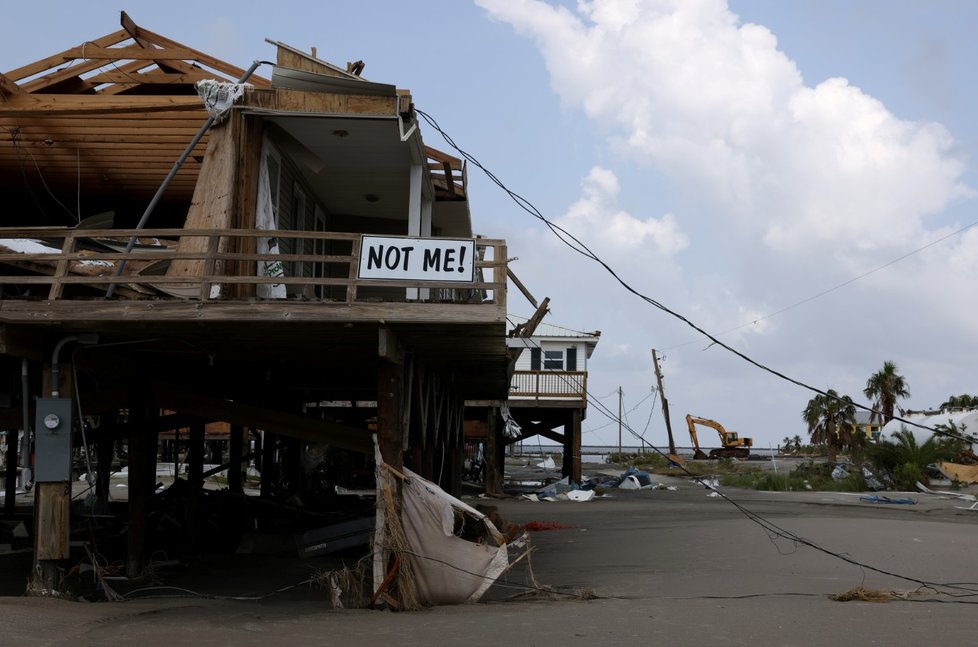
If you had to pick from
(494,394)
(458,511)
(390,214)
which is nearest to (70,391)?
(458,511)

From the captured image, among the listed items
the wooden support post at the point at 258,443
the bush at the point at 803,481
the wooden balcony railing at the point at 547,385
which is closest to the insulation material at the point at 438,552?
the wooden support post at the point at 258,443

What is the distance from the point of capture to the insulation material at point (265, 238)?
12.7 metres

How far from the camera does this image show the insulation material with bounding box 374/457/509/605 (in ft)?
35.7

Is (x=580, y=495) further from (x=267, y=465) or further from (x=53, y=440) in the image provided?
(x=53, y=440)

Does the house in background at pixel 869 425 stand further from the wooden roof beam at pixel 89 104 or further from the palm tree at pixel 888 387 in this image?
the wooden roof beam at pixel 89 104

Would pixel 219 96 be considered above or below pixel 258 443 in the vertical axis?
above

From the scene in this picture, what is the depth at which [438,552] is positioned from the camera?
36.1 ft

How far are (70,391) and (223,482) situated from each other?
1065 inches

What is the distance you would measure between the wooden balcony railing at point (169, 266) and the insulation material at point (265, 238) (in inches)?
1.5

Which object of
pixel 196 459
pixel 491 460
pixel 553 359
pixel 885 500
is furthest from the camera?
pixel 553 359

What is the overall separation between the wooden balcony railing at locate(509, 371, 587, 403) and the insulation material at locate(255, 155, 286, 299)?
2016 cm

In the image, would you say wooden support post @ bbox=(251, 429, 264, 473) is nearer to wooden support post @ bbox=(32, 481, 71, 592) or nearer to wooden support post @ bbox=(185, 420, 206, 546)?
wooden support post @ bbox=(185, 420, 206, 546)

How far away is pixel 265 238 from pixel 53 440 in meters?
3.46

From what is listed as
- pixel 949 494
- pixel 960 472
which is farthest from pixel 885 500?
pixel 960 472
